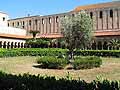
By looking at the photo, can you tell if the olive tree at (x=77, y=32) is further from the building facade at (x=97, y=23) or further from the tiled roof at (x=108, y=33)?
the tiled roof at (x=108, y=33)

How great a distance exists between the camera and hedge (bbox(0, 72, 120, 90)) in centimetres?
646

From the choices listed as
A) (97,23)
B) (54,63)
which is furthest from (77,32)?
(97,23)

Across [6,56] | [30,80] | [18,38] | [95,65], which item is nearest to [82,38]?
[95,65]

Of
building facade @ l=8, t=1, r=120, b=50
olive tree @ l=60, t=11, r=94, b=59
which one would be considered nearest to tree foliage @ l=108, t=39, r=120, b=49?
building facade @ l=8, t=1, r=120, b=50

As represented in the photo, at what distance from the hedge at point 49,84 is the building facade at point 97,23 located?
35.0 metres

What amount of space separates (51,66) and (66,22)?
8.23 m

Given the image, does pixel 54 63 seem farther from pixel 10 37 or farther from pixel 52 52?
pixel 10 37

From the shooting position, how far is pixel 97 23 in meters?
58.9

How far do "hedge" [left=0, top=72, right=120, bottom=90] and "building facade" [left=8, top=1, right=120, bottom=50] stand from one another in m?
35.0

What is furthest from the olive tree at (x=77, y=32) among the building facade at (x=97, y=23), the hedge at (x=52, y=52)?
the building facade at (x=97, y=23)

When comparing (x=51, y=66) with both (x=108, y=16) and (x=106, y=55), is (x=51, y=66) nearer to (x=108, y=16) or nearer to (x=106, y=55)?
(x=106, y=55)

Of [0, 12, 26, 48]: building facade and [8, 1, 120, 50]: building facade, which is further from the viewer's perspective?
[0, 12, 26, 48]: building facade

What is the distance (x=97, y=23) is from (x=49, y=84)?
173 ft

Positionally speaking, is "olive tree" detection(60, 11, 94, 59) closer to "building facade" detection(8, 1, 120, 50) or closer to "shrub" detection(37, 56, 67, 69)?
"shrub" detection(37, 56, 67, 69)
